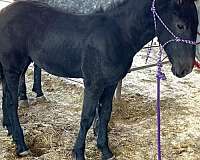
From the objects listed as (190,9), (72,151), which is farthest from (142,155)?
(190,9)

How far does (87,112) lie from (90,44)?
0.54 metres

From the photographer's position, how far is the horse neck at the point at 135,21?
2.58 m

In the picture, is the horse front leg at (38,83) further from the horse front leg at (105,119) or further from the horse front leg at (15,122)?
the horse front leg at (105,119)

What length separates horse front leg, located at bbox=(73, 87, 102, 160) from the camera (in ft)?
9.37

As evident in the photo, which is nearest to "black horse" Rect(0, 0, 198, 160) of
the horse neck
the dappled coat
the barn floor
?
the horse neck

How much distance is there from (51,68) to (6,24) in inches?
20.2

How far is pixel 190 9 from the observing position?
2.40 m

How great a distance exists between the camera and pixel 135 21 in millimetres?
2637

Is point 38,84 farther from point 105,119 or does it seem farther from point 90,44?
point 90,44

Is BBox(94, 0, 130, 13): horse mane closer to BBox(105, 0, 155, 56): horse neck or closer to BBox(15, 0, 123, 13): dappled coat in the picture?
BBox(105, 0, 155, 56): horse neck

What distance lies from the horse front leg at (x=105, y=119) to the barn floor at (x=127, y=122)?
107 millimetres

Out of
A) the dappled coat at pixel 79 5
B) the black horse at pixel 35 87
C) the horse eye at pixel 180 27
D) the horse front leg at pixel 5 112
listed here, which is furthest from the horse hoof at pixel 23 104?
the horse eye at pixel 180 27

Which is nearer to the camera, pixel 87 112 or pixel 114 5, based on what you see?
pixel 114 5

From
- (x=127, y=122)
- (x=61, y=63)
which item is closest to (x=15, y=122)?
(x=61, y=63)
